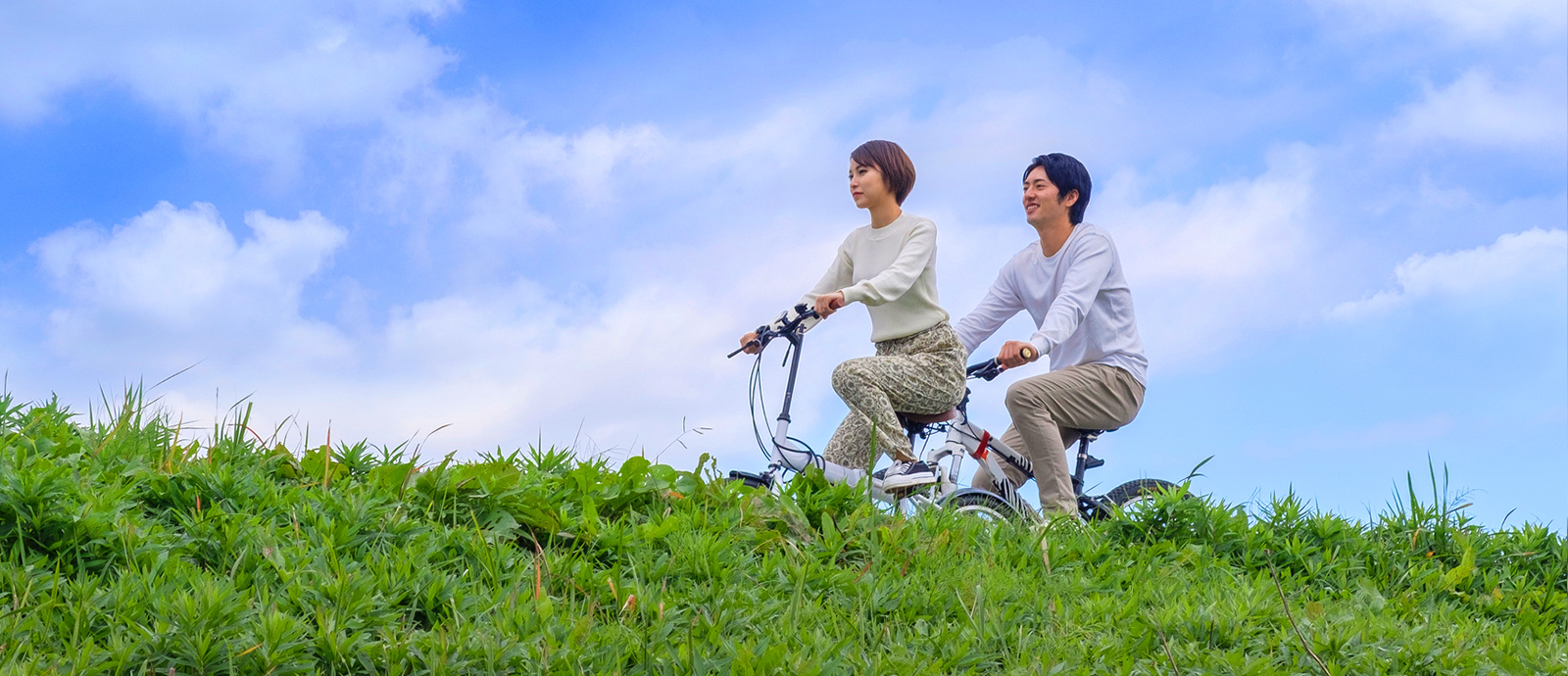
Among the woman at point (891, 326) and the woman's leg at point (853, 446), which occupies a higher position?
the woman at point (891, 326)

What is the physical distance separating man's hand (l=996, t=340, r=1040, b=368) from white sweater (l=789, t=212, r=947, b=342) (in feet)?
3.16

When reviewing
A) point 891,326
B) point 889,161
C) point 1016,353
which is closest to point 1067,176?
point 889,161

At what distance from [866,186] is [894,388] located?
1285 mm

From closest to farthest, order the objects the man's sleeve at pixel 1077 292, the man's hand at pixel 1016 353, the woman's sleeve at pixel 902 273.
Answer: the man's hand at pixel 1016 353 < the man's sleeve at pixel 1077 292 < the woman's sleeve at pixel 902 273

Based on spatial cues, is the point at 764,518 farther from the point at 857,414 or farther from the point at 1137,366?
the point at 1137,366

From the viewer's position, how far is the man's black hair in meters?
6.82

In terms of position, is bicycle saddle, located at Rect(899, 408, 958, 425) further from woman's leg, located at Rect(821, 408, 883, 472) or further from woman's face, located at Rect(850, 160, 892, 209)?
woman's face, located at Rect(850, 160, 892, 209)

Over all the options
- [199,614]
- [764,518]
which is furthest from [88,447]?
[764,518]

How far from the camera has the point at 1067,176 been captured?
22.4 ft

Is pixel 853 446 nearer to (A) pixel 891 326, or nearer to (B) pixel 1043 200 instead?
(A) pixel 891 326

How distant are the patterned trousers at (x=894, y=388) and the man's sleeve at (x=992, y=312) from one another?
42cm

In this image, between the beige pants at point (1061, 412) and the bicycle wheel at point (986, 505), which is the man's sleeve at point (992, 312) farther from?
the bicycle wheel at point (986, 505)

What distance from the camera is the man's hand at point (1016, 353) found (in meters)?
5.73

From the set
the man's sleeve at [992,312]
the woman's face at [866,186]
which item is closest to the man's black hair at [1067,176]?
the man's sleeve at [992,312]
